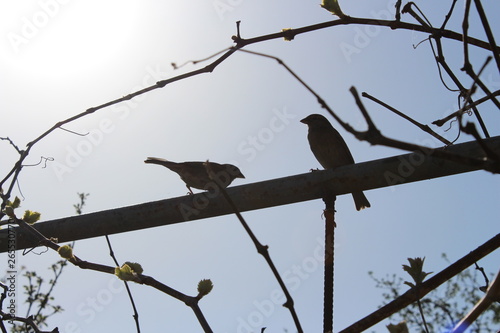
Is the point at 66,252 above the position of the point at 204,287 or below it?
above

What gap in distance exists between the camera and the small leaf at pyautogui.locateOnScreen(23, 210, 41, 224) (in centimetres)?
213

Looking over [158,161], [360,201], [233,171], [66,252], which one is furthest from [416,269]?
[360,201]

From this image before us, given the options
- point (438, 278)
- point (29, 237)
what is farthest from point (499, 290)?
point (29, 237)

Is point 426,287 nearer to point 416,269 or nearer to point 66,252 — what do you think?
point 416,269

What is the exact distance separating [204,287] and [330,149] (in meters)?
5.29

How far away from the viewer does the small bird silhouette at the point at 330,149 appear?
6672 millimetres

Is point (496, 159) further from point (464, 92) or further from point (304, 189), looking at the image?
point (464, 92)

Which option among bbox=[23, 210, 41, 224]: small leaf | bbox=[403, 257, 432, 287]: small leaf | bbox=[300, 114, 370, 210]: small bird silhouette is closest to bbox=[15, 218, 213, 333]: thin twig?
bbox=[23, 210, 41, 224]: small leaf

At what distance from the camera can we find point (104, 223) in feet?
6.03

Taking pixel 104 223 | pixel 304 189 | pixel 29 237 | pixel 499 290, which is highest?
pixel 29 237

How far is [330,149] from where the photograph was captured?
6727 millimetres

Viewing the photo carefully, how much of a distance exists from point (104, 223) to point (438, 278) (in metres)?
1.05

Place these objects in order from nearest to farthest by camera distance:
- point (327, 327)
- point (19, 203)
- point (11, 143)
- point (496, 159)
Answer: point (496, 159) → point (327, 327) → point (19, 203) → point (11, 143)

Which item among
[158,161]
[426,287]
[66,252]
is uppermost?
[158,161]
